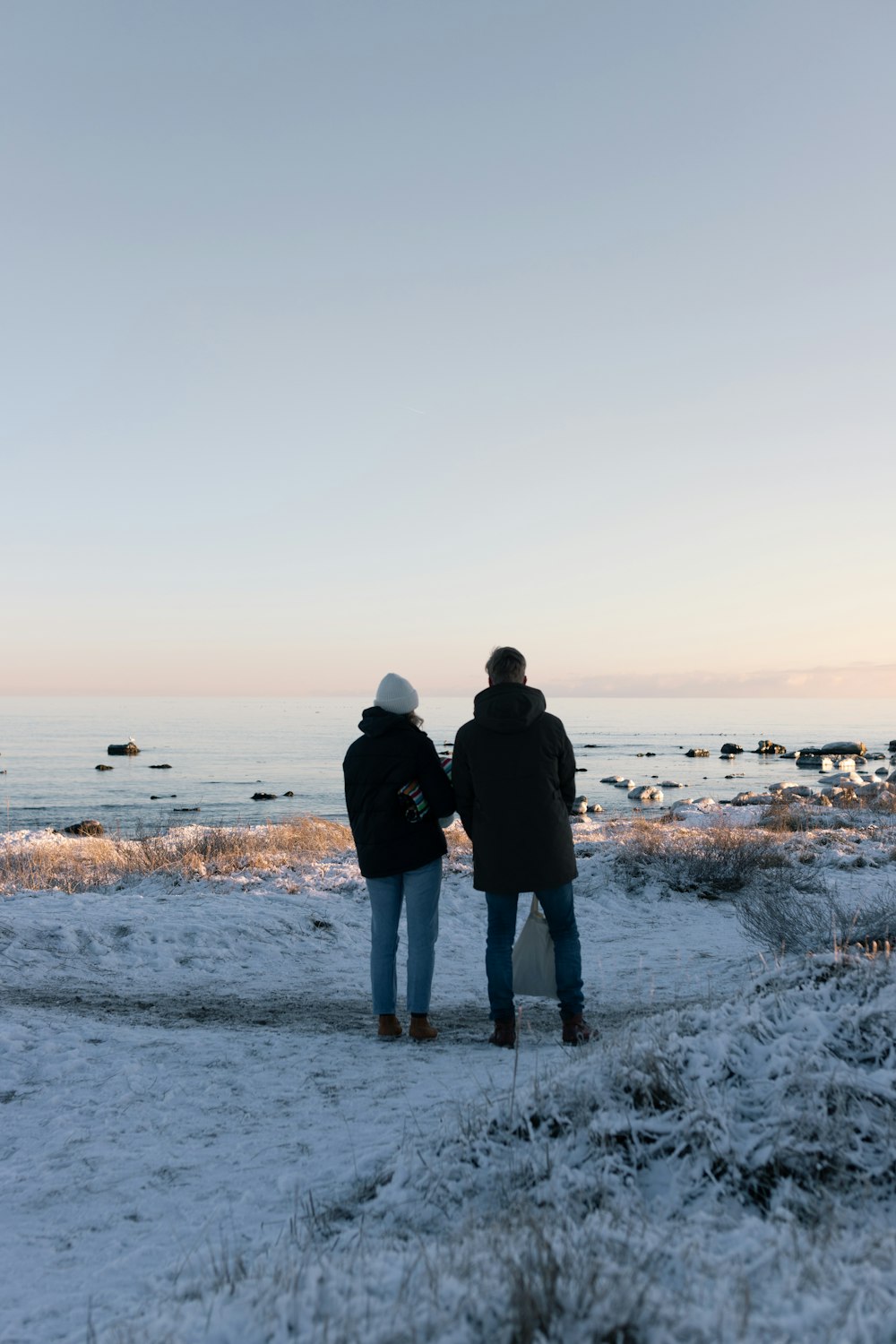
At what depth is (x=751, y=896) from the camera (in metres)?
11.9

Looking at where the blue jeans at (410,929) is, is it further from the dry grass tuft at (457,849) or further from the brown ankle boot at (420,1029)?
the dry grass tuft at (457,849)

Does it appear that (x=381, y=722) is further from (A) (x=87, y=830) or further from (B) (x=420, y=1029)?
(A) (x=87, y=830)

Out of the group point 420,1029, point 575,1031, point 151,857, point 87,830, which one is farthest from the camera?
point 87,830

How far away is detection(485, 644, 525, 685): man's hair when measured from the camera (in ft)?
19.6

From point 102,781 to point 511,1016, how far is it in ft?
147

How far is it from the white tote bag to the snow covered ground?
0.38m

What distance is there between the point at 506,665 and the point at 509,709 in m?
0.37

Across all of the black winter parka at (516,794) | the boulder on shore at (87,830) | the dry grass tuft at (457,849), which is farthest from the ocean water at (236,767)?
the black winter parka at (516,794)

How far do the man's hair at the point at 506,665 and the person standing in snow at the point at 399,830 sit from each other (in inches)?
25.5

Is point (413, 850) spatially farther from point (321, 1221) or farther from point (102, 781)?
point (102, 781)

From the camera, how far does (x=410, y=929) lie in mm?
6188

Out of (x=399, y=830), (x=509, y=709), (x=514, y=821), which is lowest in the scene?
(x=399, y=830)

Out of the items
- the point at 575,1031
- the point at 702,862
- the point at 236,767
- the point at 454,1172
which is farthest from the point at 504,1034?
the point at 236,767

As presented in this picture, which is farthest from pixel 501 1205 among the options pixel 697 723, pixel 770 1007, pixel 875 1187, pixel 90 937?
pixel 697 723
